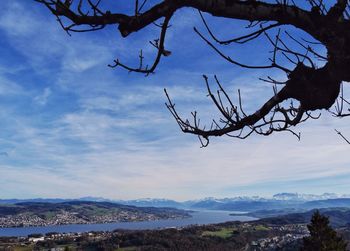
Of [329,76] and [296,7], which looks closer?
[296,7]

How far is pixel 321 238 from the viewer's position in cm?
4600

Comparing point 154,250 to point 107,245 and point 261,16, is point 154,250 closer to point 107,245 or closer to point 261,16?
point 107,245

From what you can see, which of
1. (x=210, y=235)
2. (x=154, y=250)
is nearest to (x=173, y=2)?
(x=154, y=250)

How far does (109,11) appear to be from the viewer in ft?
11.0

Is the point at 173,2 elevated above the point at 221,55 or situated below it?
above

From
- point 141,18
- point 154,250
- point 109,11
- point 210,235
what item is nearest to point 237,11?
point 141,18

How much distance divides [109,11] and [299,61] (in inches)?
65.0

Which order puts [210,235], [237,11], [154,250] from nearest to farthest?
[237,11], [154,250], [210,235]

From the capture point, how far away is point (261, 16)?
3.29m

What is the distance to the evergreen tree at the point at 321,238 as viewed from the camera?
4456 centimetres

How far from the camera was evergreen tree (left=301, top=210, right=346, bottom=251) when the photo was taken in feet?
146

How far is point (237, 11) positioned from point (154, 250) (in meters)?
168

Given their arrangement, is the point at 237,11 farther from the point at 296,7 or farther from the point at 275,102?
the point at 275,102

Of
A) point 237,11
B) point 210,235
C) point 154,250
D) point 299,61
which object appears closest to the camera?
point 237,11
